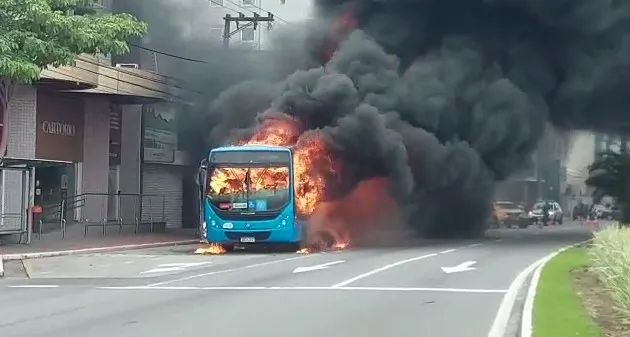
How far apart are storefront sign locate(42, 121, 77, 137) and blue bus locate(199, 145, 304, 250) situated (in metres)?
8.49

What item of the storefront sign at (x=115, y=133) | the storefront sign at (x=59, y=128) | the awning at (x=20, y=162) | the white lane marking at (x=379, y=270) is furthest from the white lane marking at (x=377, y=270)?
the storefront sign at (x=115, y=133)

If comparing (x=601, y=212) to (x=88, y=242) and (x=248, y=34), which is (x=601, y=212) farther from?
(x=88, y=242)

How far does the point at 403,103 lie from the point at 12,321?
22901 mm

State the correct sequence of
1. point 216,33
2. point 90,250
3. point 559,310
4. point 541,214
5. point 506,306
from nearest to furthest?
point 559,310 → point 506,306 → point 90,250 → point 216,33 → point 541,214

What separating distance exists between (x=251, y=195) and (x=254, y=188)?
199 millimetres

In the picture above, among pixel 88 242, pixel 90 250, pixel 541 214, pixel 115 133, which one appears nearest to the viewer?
pixel 90 250

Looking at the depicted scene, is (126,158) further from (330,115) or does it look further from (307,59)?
(330,115)

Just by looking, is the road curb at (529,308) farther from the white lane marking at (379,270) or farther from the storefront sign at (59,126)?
the storefront sign at (59,126)

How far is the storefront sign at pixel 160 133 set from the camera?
40.1 meters

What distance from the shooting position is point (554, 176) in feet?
235

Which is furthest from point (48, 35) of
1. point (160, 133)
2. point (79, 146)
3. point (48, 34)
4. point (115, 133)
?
point (160, 133)

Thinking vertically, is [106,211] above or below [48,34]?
below

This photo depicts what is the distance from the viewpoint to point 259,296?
46.4 ft

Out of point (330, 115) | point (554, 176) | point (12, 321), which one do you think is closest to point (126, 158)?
point (330, 115)
